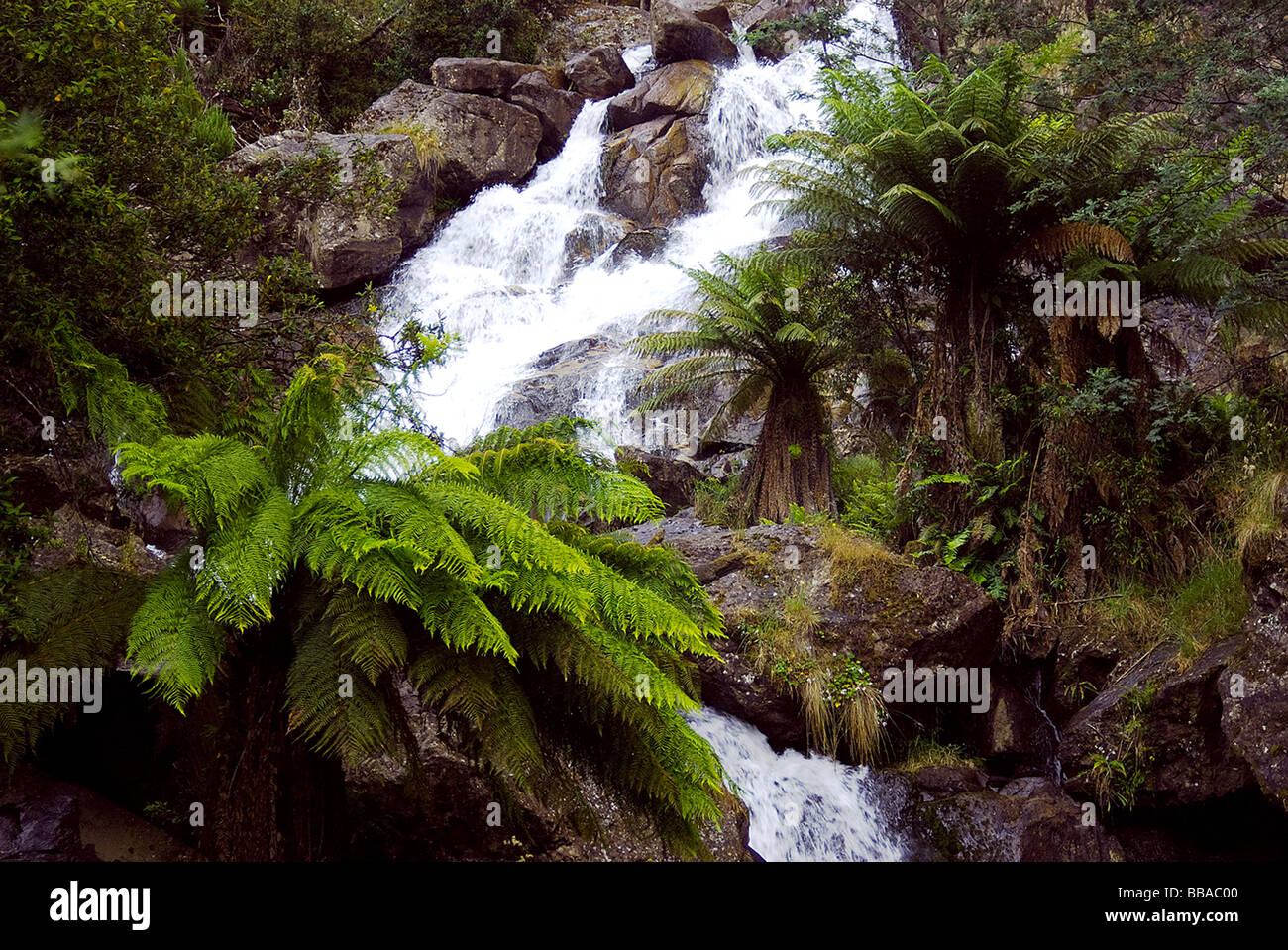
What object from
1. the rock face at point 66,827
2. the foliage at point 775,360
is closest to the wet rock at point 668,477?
the foliage at point 775,360

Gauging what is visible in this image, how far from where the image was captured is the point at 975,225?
25.2 ft

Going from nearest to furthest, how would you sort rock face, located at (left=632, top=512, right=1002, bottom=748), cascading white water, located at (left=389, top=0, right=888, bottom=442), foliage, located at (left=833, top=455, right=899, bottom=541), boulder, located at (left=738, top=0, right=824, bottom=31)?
rock face, located at (left=632, top=512, right=1002, bottom=748), foliage, located at (left=833, top=455, right=899, bottom=541), cascading white water, located at (left=389, top=0, right=888, bottom=442), boulder, located at (left=738, top=0, right=824, bottom=31)

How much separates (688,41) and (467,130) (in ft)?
18.2

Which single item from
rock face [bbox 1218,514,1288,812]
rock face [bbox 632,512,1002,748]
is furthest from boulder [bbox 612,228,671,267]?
rock face [bbox 1218,514,1288,812]

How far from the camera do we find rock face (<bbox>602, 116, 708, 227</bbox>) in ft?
56.2

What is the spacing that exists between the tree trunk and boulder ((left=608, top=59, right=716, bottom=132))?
1091 cm

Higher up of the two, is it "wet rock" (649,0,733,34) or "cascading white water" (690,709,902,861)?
"wet rock" (649,0,733,34)

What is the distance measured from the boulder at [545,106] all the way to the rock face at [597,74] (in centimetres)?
126

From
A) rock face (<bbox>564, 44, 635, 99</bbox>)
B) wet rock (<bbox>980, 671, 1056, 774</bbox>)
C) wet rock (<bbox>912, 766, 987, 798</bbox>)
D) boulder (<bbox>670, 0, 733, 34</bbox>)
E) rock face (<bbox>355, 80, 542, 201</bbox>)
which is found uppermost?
boulder (<bbox>670, 0, 733, 34</bbox>)

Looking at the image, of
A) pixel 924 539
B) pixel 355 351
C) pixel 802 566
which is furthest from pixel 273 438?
pixel 924 539

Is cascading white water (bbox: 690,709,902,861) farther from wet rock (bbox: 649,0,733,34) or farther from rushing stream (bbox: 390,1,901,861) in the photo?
wet rock (bbox: 649,0,733,34)

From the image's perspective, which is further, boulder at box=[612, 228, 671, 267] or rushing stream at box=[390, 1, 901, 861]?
boulder at box=[612, 228, 671, 267]

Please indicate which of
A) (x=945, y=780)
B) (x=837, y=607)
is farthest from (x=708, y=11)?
(x=945, y=780)

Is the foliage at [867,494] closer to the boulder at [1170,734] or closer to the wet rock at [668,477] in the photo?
the wet rock at [668,477]
